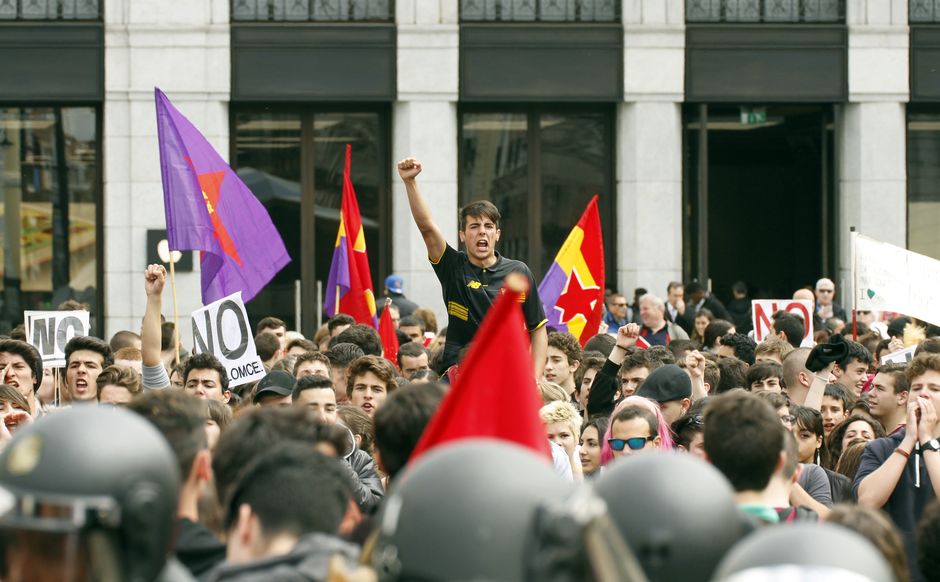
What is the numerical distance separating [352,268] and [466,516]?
11.5 metres

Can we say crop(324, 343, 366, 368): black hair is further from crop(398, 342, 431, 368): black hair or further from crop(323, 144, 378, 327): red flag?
crop(323, 144, 378, 327): red flag

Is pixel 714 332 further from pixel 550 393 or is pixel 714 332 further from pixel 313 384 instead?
pixel 313 384

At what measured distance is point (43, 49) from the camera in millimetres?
21578

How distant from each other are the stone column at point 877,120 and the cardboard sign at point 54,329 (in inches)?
475

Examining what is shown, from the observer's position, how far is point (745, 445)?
15.9 feet

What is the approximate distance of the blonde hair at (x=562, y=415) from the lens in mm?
8109

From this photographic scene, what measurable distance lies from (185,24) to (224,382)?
499 inches

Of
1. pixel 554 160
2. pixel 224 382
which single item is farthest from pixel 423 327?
pixel 554 160

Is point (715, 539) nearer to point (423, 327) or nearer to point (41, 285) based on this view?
point (423, 327)

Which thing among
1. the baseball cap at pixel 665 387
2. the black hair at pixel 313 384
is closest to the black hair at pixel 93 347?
the black hair at pixel 313 384

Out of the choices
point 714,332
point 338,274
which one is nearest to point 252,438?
point 338,274

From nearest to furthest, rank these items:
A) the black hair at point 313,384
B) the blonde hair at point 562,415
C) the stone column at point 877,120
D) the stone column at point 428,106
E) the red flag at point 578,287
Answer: the blonde hair at point 562,415 < the black hair at point 313,384 < the red flag at point 578,287 < the stone column at point 428,106 < the stone column at point 877,120

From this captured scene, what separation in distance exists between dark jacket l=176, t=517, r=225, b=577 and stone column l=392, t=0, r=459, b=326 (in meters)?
17.0

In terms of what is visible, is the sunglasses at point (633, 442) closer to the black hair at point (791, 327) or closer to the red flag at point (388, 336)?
the red flag at point (388, 336)
